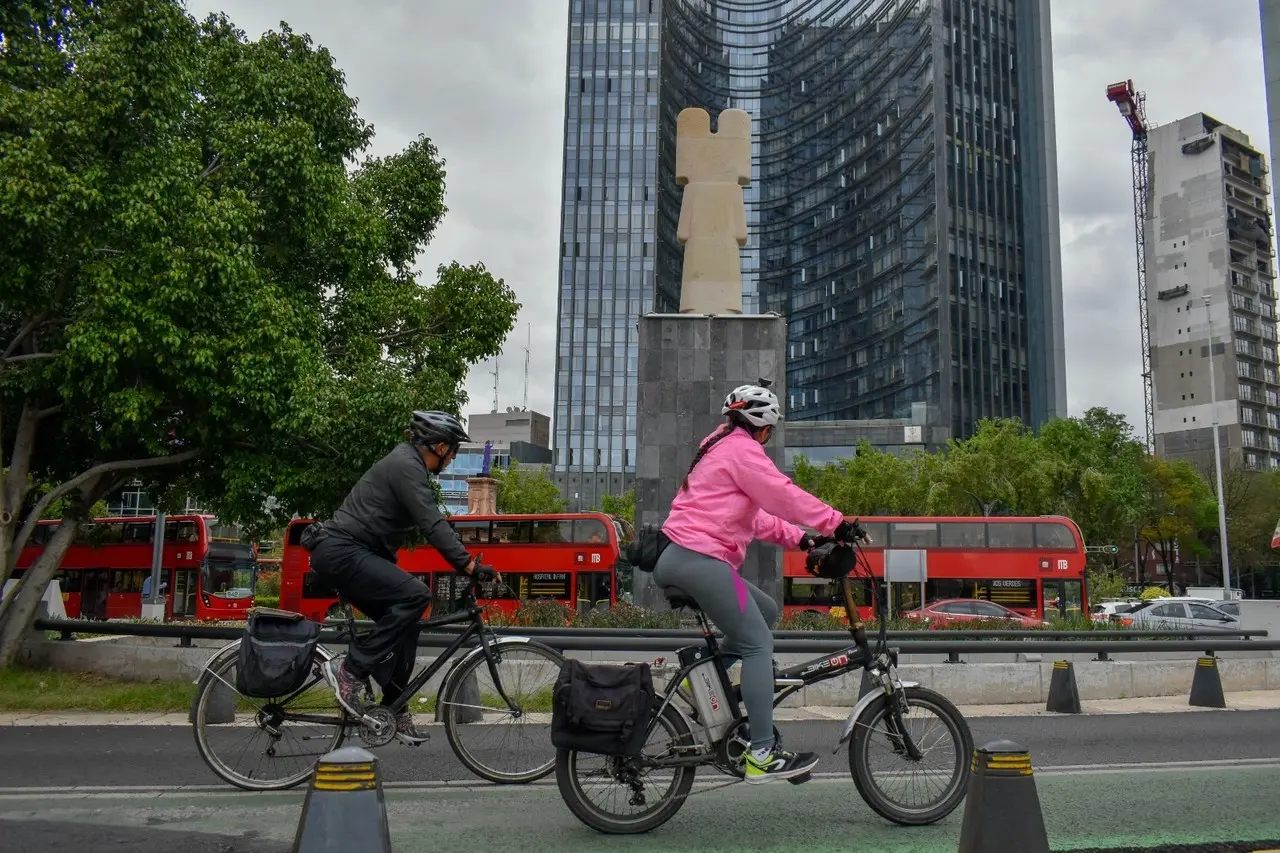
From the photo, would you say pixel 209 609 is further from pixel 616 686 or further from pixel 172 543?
pixel 616 686

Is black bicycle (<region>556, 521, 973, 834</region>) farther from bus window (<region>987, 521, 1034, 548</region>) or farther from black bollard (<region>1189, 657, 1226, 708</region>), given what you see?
bus window (<region>987, 521, 1034, 548</region>)

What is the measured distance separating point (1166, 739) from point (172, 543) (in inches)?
1151

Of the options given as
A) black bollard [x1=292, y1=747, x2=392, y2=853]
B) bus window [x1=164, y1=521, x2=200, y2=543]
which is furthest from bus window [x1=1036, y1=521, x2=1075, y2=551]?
black bollard [x1=292, y1=747, x2=392, y2=853]

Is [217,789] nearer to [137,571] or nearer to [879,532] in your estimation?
[879,532]

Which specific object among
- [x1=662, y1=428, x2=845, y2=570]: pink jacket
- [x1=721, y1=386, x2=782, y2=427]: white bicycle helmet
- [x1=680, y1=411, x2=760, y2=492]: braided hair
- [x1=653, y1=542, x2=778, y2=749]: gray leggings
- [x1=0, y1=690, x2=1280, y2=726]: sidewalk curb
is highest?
[x1=721, y1=386, x2=782, y2=427]: white bicycle helmet

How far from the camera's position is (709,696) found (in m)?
4.76

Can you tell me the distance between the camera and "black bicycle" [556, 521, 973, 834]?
4.70 m

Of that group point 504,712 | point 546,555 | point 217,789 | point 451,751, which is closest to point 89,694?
point 451,751

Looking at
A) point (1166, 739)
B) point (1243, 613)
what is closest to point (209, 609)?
point (1243, 613)

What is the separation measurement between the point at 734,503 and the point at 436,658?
1.96 metres

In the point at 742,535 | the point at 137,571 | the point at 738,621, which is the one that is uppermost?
the point at 742,535

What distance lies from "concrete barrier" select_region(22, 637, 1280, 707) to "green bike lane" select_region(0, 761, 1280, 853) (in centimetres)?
489

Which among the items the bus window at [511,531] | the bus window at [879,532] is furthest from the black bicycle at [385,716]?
the bus window at [879,532]

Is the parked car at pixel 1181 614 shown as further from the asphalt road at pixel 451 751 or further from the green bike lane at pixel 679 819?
the green bike lane at pixel 679 819
